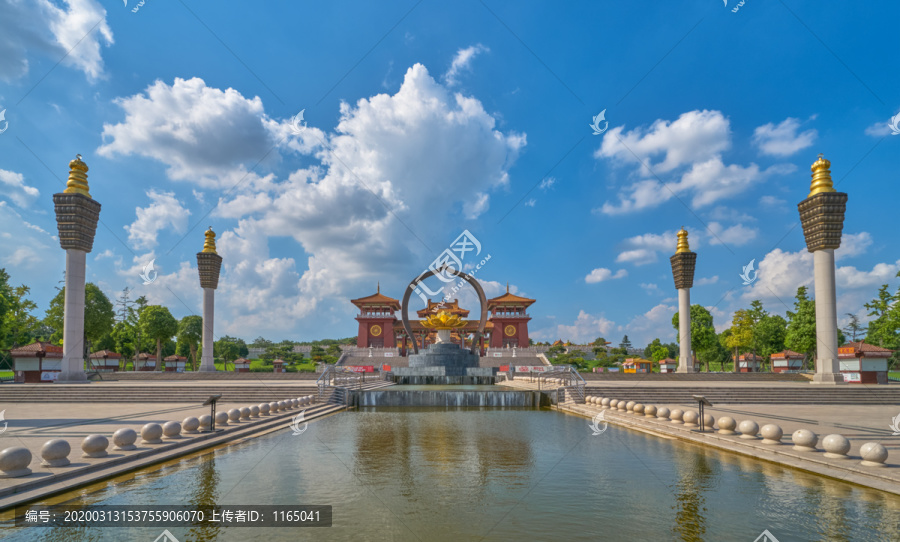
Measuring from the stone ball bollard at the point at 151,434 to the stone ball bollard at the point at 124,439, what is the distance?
13.0 inches

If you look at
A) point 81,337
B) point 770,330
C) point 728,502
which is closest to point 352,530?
point 728,502

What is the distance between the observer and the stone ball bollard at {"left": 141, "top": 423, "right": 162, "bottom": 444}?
26.9 feet

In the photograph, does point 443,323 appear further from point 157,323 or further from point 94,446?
point 157,323

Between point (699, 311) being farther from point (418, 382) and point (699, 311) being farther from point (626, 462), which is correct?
point (626, 462)

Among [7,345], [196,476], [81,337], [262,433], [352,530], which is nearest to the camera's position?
[352,530]

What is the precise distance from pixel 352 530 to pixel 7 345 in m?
47.6

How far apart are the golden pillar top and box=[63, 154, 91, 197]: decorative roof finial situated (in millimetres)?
9858

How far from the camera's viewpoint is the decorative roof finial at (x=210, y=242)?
115 feet

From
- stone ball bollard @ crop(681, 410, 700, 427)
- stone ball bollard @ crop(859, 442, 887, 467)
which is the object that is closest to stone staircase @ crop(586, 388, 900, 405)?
stone ball bollard @ crop(681, 410, 700, 427)

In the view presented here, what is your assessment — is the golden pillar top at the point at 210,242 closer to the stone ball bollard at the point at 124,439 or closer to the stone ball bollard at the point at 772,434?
the stone ball bollard at the point at 124,439

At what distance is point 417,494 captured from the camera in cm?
588
